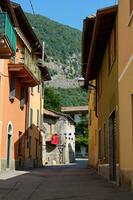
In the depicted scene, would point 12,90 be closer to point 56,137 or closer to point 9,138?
point 9,138

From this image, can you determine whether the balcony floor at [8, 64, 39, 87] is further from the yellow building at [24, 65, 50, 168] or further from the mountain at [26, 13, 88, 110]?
the mountain at [26, 13, 88, 110]

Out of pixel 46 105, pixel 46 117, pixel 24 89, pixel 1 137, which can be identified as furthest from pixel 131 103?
pixel 46 105

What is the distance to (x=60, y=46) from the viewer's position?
580 ft

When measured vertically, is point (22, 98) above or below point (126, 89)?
above

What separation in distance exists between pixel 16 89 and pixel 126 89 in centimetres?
1761

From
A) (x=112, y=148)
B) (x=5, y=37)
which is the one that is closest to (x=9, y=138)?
(x=5, y=37)

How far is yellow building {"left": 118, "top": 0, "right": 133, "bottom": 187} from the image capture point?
12.2m

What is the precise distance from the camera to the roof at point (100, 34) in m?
16.4

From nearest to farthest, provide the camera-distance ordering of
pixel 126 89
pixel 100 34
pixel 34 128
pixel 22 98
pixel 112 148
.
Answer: pixel 126 89, pixel 112 148, pixel 100 34, pixel 22 98, pixel 34 128

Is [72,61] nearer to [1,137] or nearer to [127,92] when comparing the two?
[1,137]

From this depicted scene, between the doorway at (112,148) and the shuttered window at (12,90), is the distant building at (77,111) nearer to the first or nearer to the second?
the shuttered window at (12,90)

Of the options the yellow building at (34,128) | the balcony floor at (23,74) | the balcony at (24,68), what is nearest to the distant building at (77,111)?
the yellow building at (34,128)

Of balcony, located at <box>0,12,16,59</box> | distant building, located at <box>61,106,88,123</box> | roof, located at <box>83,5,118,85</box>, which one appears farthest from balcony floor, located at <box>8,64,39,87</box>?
distant building, located at <box>61,106,88,123</box>

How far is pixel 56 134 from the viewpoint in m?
60.5
